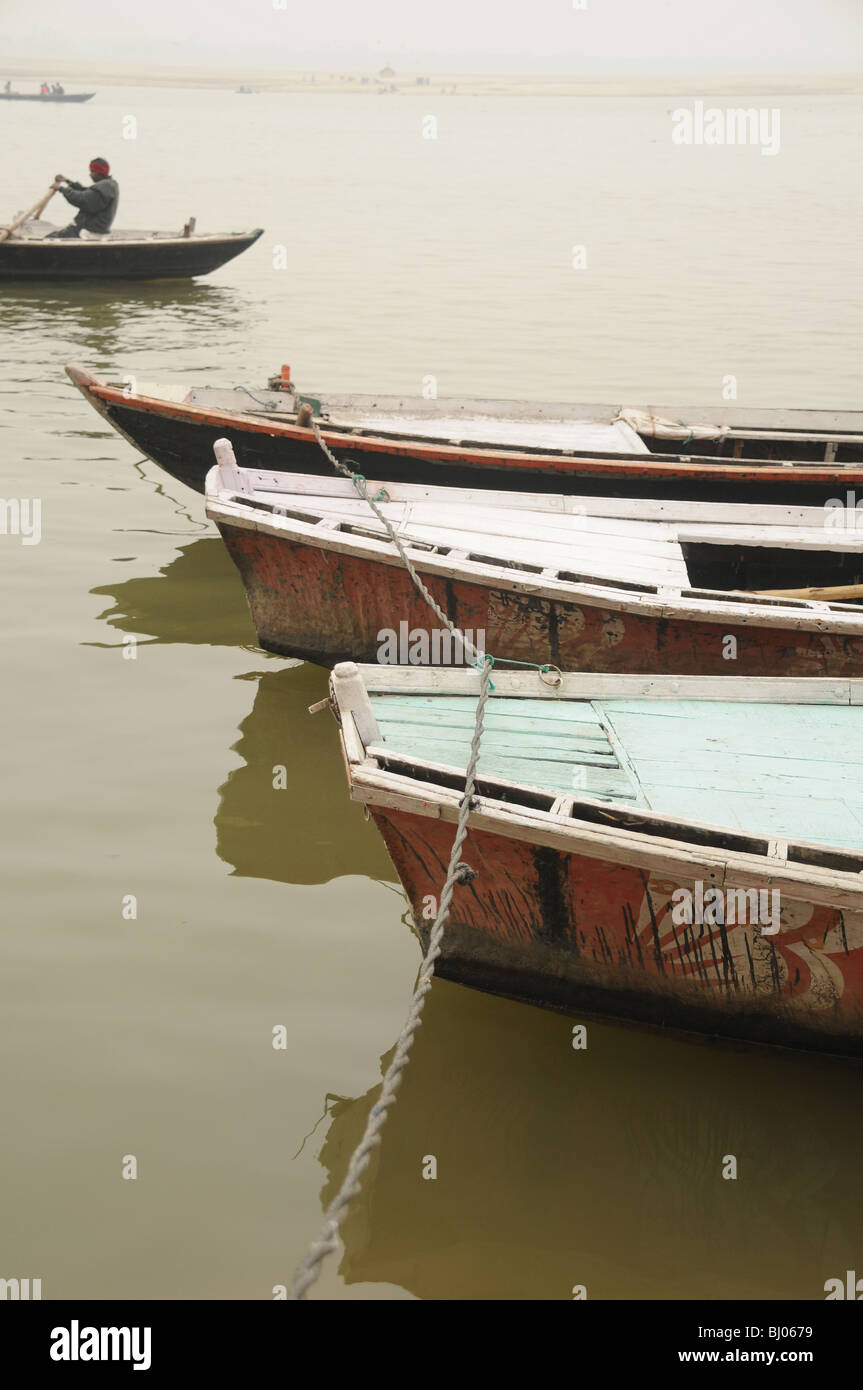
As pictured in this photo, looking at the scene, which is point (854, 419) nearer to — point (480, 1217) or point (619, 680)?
point (619, 680)

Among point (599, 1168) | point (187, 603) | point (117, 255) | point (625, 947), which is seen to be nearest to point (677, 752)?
point (625, 947)

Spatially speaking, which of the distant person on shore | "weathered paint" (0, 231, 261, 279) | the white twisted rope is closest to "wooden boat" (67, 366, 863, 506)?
the white twisted rope

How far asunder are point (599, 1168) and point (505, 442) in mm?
5225

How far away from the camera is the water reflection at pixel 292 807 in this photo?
5762mm

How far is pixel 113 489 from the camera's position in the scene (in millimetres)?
10516

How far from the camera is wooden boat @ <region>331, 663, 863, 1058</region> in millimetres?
3947

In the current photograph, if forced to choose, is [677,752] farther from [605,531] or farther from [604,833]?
[605,531]

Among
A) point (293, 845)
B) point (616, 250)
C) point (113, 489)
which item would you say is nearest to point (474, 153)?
point (616, 250)

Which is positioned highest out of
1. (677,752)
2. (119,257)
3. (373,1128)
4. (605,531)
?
(119,257)

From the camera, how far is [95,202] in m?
18.0

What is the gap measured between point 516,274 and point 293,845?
1842cm

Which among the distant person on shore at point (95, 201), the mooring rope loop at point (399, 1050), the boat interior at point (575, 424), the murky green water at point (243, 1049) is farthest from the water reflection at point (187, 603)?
the distant person on shore at point (95, 201)

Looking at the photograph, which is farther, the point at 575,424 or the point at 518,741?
the point at 575,424

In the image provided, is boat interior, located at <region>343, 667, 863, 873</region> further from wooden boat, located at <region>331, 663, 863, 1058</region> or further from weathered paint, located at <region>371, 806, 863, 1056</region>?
weathered paint, located at <region>371, 806, 863, 1056</region>
